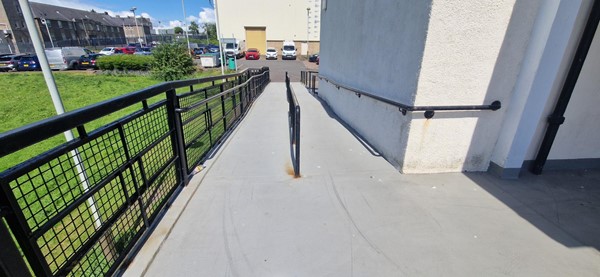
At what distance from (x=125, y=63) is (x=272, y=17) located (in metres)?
27.2

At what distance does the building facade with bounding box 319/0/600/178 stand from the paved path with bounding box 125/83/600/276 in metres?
0.34

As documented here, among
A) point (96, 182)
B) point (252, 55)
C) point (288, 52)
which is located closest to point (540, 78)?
point (96, 182)

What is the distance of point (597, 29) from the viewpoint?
2.79 meters

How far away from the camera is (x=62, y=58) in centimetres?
2164

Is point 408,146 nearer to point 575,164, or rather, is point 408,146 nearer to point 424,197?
point 424,197

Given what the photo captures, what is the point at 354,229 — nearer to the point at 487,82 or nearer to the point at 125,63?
the point at 487,82

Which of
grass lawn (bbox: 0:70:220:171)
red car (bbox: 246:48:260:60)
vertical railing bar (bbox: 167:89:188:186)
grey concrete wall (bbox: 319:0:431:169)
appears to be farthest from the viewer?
red car (bbox: 246:48:260:60)

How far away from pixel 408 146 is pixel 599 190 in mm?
2104

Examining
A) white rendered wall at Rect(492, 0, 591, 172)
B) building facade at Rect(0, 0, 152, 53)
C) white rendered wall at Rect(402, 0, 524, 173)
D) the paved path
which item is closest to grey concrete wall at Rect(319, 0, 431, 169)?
white rendered wall at Rect(402, 0, 524, 173)

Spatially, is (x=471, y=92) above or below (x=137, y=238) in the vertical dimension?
above

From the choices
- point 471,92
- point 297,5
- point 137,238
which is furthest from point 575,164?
point 297,5

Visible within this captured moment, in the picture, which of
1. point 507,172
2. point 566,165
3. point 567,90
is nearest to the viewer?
point 567,90

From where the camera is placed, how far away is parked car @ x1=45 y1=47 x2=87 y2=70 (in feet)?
70.1

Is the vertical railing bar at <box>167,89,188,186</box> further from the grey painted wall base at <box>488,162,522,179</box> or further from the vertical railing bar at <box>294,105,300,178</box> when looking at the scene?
the grey painted wall base at <box>488,162,522,179</box>
